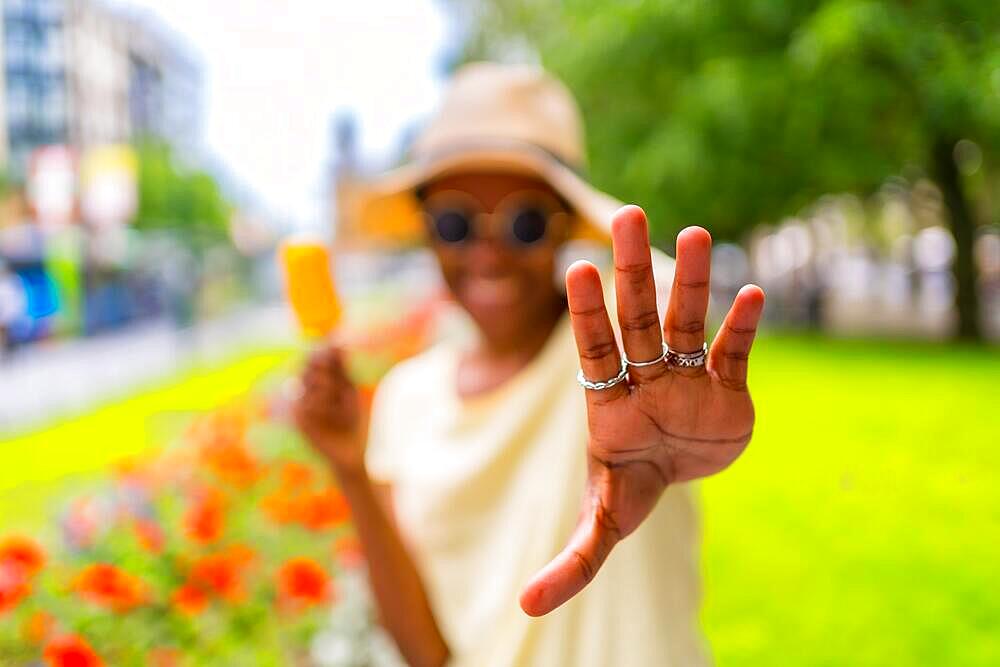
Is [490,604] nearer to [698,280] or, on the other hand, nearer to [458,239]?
[458,239]

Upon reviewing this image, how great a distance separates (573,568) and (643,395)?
157 mm

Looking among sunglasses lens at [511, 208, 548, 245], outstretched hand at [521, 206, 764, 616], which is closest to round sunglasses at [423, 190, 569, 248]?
sunglasses lens at [511, 208, 548, 245]

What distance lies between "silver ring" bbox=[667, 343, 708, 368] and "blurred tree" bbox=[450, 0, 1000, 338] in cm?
117

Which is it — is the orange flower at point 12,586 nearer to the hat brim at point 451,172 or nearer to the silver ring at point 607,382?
the hat brim at point 451,172

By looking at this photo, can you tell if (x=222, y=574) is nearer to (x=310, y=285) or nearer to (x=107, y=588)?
(x=107, y=588)

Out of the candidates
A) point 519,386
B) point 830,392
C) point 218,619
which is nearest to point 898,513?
point 519,386

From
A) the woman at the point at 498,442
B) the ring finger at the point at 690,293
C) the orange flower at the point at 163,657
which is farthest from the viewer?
the orange flower at the point at 163,657

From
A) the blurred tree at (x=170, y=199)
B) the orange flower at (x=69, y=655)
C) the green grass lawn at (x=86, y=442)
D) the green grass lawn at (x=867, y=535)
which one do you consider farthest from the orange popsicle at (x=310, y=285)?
the blurred tree at (x=170, y=199)

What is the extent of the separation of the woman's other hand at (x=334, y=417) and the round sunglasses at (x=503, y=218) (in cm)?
27

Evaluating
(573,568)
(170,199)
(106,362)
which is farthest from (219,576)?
(170,199)

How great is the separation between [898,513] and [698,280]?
1.91 m

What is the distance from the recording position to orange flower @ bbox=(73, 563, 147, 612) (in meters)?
1.77

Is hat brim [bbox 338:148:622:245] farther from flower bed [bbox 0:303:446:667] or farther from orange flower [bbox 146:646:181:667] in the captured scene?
orange flower [bbox 146:646:181:667]

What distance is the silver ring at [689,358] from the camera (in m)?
0.67
